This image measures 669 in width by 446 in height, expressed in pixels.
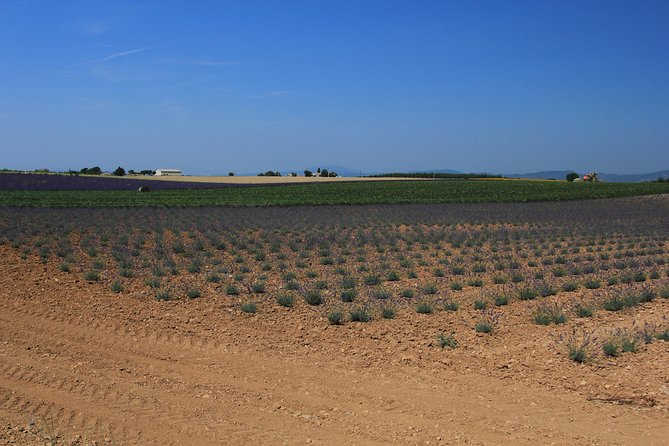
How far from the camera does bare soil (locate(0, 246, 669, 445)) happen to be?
6.40m

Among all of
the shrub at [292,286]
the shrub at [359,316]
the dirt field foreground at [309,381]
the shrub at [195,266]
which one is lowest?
the dirt field foreground at [309,381]

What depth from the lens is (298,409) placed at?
7.06 m

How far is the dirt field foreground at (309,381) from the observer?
640cm

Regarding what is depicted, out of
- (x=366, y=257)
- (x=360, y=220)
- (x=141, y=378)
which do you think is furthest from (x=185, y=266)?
(x=360, y=220)

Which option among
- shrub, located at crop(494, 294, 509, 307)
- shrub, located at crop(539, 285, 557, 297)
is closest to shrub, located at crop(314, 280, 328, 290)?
shrub, located at crop(494, 294, 509, 307)

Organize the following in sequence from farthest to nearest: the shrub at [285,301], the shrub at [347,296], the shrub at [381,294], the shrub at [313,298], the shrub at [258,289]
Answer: the shrub at [258,289], the shrub at [381,294], the shrub at [347,296], the shrub at [313,298], the shrub at [285,301]

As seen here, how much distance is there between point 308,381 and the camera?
8.03 meters

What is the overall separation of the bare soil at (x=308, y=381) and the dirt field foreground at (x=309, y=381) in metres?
0.03

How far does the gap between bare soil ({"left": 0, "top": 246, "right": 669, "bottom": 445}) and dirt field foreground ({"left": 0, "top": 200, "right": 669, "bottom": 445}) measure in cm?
3

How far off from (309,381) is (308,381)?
1 cm

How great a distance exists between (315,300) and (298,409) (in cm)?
529

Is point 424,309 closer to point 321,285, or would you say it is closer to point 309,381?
point 321,285

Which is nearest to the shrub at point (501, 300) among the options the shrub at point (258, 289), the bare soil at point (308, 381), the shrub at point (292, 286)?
the bare soil at point (308, 381)

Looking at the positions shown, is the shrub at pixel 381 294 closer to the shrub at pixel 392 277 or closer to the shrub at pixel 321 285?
the shrub at pixel 321 285
